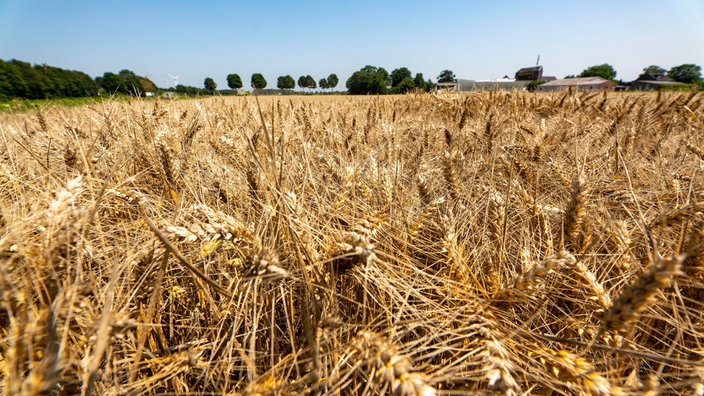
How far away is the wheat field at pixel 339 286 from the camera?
0.55 metres

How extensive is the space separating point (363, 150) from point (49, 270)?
1.68 metres

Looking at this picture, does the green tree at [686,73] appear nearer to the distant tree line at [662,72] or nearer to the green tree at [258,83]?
the distant tree line at [662,72]

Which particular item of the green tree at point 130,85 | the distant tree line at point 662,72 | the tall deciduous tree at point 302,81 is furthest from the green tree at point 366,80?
the distant tree line at point 662,72

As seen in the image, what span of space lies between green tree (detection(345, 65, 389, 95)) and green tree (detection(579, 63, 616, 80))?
4178cm

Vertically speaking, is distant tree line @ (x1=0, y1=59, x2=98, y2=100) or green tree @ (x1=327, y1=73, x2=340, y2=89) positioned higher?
green tree @ (x1=327, y1=73, x2=340, y2=89)

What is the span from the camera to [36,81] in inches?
998

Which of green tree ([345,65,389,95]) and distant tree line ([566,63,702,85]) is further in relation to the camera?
distant tree line ([566,63,702,85])

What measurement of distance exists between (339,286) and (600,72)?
261 ft

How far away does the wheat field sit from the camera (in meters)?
0.55

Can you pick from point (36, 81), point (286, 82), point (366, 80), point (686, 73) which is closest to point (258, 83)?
point (366, 80)

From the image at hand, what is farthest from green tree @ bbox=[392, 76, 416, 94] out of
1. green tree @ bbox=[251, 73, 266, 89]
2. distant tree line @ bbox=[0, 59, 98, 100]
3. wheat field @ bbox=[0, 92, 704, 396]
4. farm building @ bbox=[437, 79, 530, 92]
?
distant tree line @ bbox=[0, 59, 98, 100]

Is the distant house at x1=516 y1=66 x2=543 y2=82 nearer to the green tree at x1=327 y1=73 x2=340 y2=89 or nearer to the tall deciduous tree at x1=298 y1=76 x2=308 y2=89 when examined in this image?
the green tree at x1=327 y1=73 x2=340 y2=89

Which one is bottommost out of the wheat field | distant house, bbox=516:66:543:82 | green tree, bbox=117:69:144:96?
the wheat field

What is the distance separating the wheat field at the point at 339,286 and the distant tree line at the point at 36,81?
26636 millimetres
